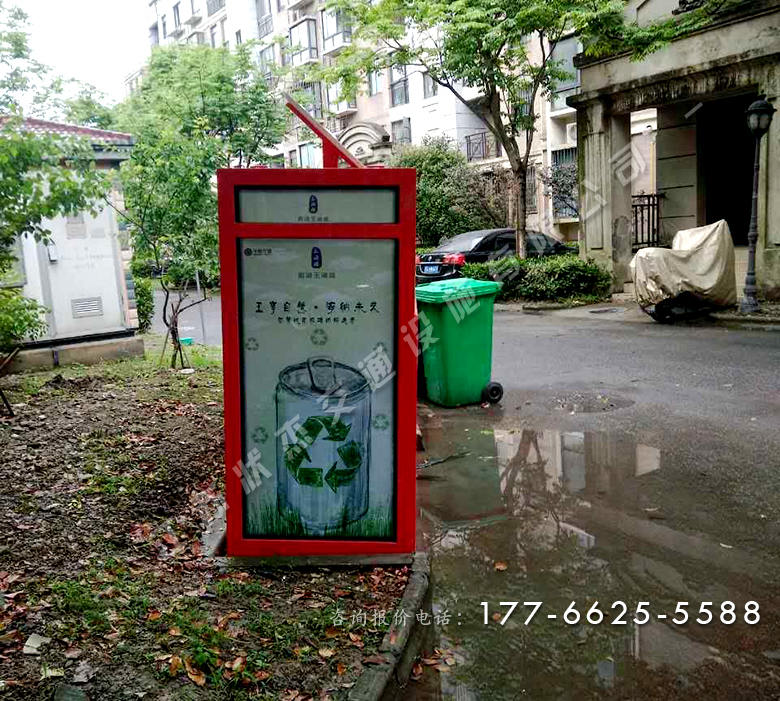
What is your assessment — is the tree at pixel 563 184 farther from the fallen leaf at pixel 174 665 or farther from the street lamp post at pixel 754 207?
the fallen leaf at pixel 174 665

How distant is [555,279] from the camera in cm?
1728

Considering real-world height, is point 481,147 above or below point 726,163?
above

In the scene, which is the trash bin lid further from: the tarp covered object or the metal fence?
the metal fence

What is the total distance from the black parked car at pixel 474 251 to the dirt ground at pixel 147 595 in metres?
13.2

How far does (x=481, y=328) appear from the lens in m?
7.94

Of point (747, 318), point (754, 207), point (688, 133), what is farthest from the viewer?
point (688, 133)

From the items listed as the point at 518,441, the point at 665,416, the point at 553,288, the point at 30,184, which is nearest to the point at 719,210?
the point at 553,288

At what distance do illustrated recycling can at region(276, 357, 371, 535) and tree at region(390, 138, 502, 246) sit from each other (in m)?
23.8

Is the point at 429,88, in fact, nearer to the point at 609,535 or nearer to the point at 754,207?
the point at 754,207

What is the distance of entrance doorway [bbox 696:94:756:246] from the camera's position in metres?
18.2

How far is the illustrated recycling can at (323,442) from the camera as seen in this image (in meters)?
3.84

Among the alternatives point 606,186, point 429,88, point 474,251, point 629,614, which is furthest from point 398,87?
point 629,614

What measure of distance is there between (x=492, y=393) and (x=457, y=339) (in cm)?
85

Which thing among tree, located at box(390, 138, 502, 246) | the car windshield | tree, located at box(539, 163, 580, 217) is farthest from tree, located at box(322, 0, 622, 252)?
tree, located at box(390, 138, 502, 246)
